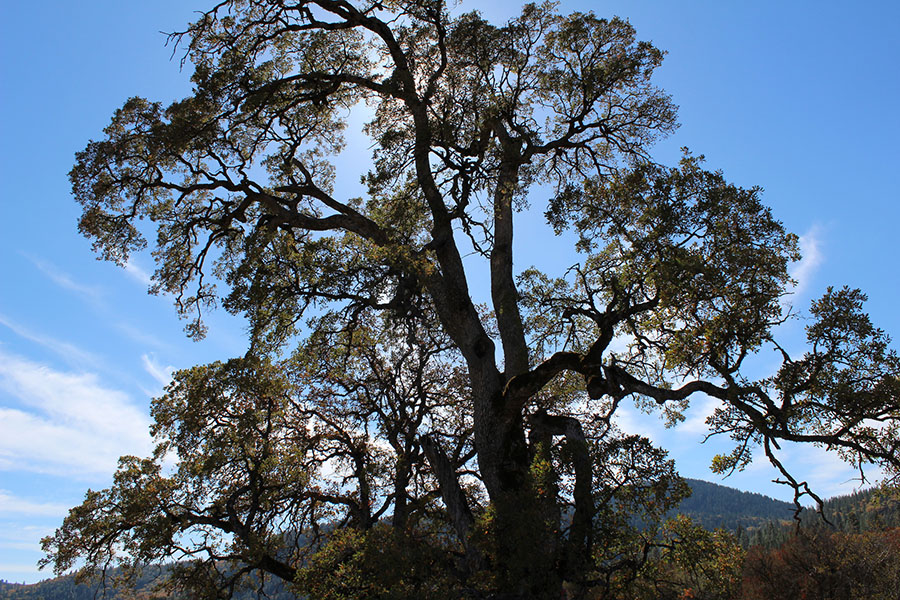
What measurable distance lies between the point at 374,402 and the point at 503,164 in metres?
6.40

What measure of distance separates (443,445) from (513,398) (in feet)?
12.8

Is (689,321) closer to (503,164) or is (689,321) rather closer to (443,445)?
(503,164)

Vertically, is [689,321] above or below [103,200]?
below

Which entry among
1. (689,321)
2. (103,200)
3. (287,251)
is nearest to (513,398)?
(689,321)

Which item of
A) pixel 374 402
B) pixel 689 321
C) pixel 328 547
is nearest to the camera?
pixel 689 321

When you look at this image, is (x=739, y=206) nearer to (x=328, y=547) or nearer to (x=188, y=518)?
(x=328, y=547)

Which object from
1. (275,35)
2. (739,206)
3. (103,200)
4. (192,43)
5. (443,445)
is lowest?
(443,445)

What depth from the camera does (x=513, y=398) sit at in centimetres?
897

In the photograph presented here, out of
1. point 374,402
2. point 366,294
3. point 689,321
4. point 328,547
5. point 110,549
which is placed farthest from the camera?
point 374,402

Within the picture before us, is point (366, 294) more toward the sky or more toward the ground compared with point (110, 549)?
more toward the sky

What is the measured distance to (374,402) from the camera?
13.3 metres

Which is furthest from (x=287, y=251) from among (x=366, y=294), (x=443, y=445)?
(x=443, y=445)

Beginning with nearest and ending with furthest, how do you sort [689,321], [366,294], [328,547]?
[689,321] < [328,547] < [366,294]

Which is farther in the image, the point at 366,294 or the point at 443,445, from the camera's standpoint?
the point at 443,445
